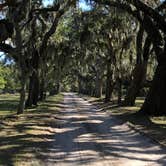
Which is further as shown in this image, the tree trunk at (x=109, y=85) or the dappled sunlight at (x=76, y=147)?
the tree trunk at (x=109, y=85)

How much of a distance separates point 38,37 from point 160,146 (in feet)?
81.0

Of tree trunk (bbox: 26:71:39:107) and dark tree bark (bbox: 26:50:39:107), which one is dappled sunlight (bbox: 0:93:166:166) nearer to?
dark tree bark (bbox: 26:50:39:107)

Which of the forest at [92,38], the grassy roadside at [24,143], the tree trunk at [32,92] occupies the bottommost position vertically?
the grassy roadside at [24,143]

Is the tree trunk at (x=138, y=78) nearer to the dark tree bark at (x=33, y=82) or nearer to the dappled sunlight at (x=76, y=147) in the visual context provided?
the dark tree bark at (x=33, y=82)

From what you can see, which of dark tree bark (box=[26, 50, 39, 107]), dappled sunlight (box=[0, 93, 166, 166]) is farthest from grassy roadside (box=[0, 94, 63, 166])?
dark tree bark (box=[26, 50, 39, 107])

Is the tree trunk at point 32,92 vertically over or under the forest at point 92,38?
under

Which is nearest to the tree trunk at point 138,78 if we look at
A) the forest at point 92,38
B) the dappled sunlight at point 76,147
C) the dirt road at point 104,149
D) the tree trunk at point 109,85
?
the forest at point 92,38

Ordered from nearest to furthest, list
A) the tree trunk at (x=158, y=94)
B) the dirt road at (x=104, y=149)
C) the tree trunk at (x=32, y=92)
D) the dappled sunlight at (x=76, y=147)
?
the dirt road at (x=104, y=149) → the dappled sunlight at (x=76, y=147) → the tree trunk at (x=158, y=94) → the tree trunk at (x=32, y=92)

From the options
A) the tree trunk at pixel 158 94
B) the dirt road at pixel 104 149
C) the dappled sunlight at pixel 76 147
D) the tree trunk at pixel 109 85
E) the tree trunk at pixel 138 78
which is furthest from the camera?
the tree trunk at pixel 109 85

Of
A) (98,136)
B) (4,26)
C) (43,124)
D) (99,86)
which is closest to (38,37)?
(4,26)

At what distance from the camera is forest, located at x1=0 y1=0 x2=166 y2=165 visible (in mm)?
27359

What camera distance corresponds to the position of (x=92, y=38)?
4431 cm

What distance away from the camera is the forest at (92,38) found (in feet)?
89.8

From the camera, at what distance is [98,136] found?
17.5 meters
